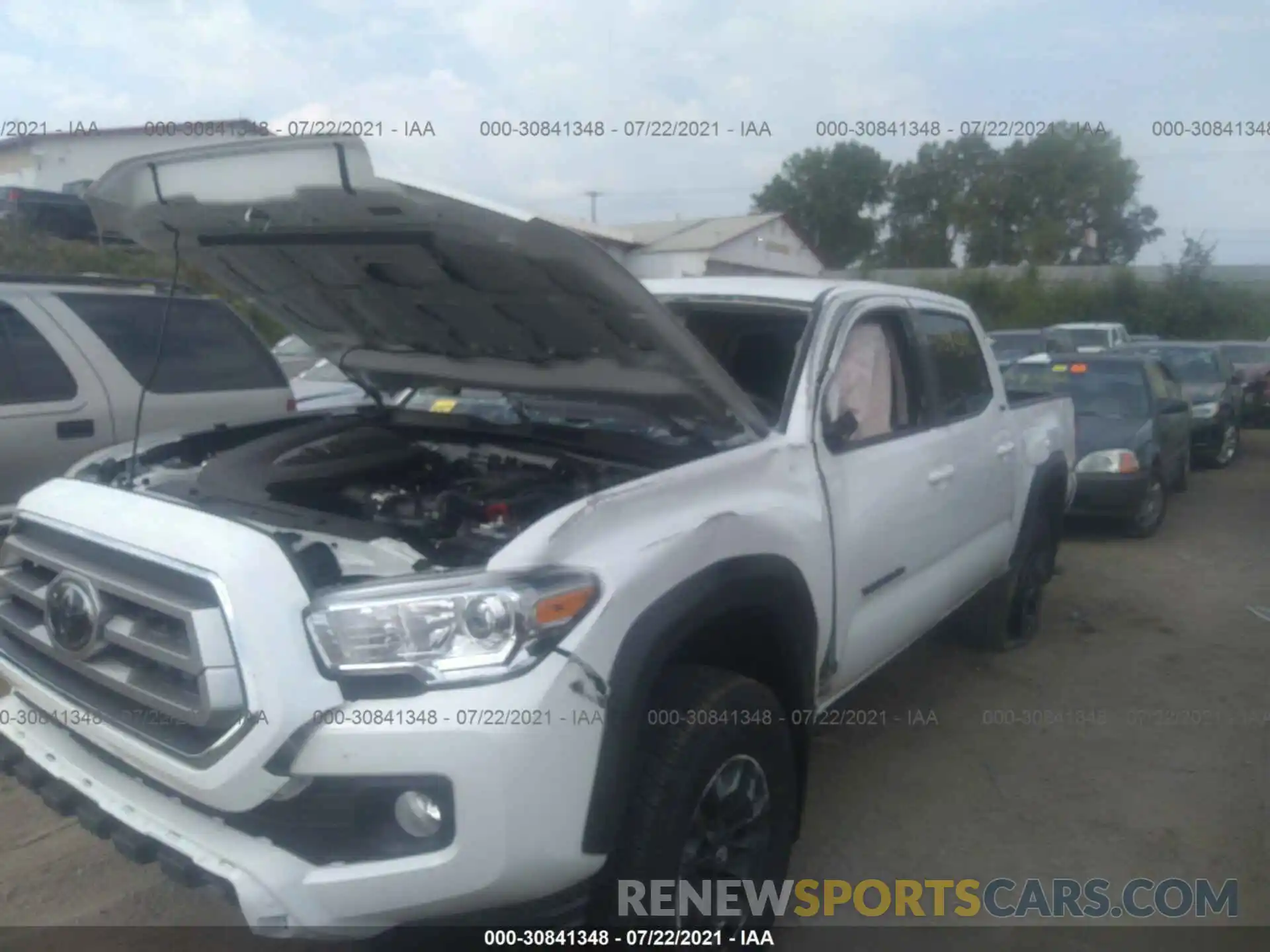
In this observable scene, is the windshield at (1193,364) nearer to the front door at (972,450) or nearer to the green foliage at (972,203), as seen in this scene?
the front door at (972,450)

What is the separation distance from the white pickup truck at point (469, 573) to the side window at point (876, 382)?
17mm

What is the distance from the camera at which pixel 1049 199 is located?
49781 mm

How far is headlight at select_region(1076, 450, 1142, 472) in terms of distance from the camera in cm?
865

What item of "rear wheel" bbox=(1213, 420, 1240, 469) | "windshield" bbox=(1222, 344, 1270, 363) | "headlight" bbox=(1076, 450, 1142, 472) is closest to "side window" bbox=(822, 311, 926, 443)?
"headlight" bbox=(1076, 450, 1142, 472)

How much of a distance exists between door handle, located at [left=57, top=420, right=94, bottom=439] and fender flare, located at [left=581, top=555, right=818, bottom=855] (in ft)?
12.9

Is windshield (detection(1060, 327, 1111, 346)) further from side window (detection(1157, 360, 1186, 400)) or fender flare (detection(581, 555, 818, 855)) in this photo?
fender flare (detection(581, 555, 818, 855))

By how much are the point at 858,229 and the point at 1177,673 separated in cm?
4906

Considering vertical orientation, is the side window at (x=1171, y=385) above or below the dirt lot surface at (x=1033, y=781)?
above

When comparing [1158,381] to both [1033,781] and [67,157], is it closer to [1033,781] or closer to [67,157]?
[1033,781]

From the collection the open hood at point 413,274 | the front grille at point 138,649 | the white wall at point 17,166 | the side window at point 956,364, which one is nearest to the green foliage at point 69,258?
the open hood at point 413,274

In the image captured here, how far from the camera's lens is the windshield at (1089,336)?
20828 mm

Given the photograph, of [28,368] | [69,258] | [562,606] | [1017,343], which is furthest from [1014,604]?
[69,258]

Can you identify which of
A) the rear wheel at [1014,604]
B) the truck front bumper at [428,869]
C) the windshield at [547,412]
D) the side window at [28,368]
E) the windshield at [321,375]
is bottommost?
the rear wheel at [1014,604]

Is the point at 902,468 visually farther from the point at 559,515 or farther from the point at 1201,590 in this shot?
the point at 1201,590
